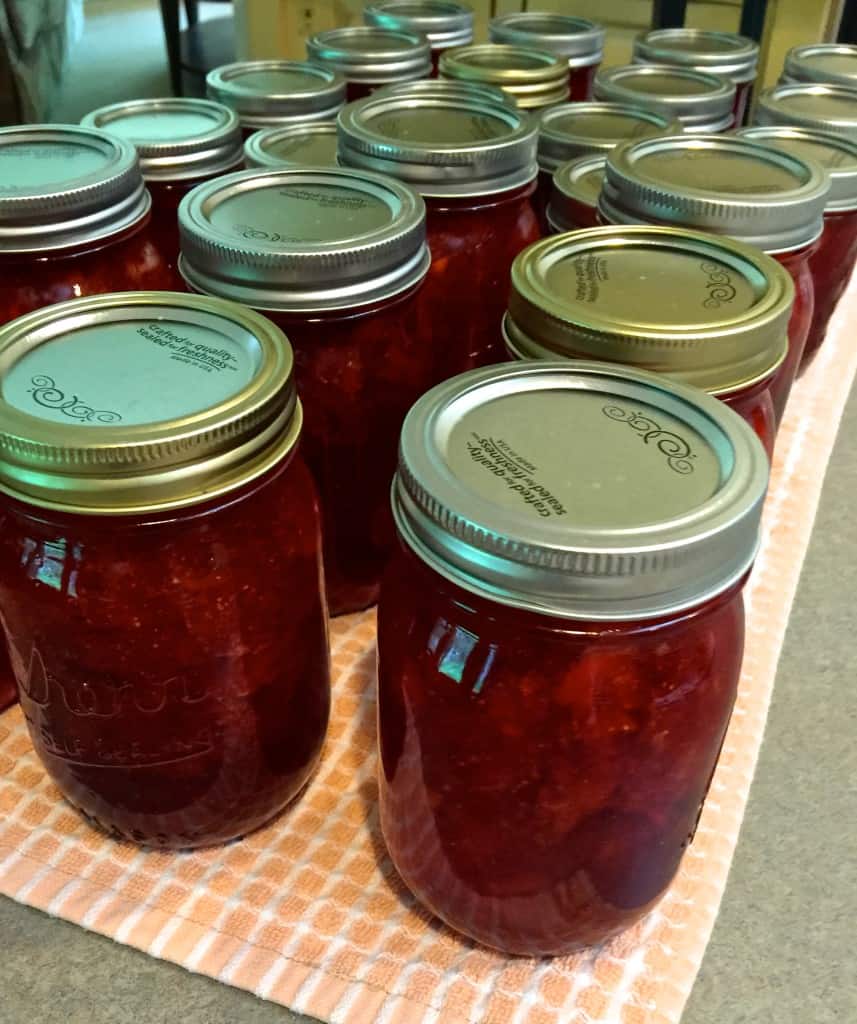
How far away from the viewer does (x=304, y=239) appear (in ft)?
1.84

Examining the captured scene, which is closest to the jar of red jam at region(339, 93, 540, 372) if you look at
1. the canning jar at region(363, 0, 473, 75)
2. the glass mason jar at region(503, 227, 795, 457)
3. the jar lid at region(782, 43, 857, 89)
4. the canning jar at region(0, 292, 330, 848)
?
the glass mason jar at region(503, 227, 795, 457)

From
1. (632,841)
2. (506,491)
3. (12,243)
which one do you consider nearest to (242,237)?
(12,243)

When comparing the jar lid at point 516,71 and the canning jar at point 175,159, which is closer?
the canning jar at point 175,159

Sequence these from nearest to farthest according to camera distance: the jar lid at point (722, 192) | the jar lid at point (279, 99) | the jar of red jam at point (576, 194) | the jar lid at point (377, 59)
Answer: the jar lid at point (722, 192), the jar of red jam at point (576, 194), the jar lid at point (279, 99), the jar lid at point (377, 59)

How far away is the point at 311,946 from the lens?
1.57 ft

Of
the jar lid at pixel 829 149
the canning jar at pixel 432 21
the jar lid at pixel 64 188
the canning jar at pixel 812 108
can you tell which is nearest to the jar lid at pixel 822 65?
the canning jar at pixel 812 108

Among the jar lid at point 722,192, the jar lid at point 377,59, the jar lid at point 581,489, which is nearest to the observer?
the jar lid at point 581,489

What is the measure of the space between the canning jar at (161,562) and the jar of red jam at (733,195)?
27 cm

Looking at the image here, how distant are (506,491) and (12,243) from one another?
0.34m

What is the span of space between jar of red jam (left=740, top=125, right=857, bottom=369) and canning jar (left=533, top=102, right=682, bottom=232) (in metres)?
0.08

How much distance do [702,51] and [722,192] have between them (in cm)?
54

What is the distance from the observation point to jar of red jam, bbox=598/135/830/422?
602mm

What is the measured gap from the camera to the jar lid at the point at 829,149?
78 cm

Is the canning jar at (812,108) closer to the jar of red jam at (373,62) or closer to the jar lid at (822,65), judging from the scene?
the jar lid at (822,65)
